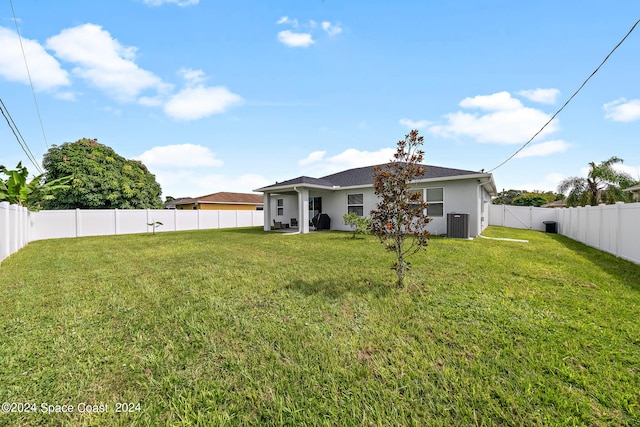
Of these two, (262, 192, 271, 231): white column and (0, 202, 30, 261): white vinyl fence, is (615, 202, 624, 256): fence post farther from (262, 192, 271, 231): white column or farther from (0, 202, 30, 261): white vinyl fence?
(0, 202, 30, 261): white vinyl fence

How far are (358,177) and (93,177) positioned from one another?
20180mm

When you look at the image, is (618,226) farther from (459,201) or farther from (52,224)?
(52,224)

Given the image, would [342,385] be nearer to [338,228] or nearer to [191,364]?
[191,364]

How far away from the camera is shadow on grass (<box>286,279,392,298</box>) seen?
4789 millimetres

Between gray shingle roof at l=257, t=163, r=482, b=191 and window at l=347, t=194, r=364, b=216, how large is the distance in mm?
736

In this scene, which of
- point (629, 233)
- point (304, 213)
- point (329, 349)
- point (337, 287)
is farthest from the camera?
point (304, 213)

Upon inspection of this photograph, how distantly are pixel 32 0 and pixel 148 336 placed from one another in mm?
12339

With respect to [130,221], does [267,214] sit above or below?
above

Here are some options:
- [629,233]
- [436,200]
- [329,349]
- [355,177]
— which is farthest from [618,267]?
[355,177]

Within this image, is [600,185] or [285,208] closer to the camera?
[600,185]

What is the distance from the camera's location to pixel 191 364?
112 inches

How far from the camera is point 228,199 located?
34.3 metres

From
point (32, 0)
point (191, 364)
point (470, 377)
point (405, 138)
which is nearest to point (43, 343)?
point (191, 364)

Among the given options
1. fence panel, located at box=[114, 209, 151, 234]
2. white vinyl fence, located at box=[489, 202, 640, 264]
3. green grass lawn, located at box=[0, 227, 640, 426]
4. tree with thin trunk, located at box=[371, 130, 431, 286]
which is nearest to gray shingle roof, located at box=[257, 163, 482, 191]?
white vinyl fence, located at box=[489, 202, 640, 264]
